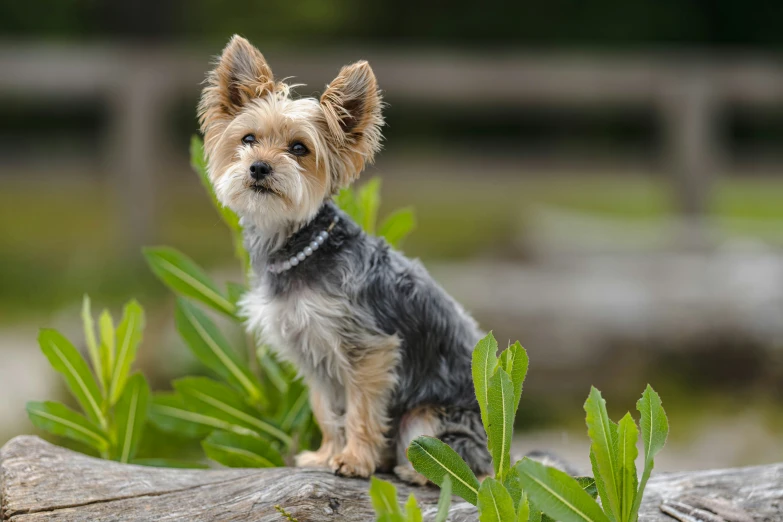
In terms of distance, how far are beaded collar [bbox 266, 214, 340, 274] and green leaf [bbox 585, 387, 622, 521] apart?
0.83 metres

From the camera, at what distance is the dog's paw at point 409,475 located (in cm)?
239

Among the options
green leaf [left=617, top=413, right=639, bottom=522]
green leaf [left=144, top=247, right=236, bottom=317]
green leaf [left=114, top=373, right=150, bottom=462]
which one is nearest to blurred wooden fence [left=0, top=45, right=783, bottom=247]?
green leaf [left=144, top=247, right=236, bottom=317]

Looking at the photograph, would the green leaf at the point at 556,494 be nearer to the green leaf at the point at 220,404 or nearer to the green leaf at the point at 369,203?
the green leaf at the point at 220,404

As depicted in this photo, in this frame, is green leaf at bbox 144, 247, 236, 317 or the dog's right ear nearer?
the dog's right ear

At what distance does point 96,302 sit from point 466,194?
949 cm

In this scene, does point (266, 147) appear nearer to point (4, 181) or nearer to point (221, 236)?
point (221, 236)

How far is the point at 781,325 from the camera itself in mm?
5750

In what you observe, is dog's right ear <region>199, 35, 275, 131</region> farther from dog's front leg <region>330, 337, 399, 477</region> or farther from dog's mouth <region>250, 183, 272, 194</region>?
dog's front leg <region>330, 337, 399, 477</region>

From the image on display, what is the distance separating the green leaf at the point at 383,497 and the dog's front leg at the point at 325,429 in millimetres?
829

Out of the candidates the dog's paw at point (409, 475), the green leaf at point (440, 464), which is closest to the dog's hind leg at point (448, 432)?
the dog's paw at point (409, 475)

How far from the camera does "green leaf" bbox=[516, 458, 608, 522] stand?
1756mm

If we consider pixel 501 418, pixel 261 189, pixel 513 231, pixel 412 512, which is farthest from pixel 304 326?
pixel 513 231

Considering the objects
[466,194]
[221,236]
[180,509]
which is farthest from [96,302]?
[466,194]

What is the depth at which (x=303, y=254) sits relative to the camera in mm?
2303
